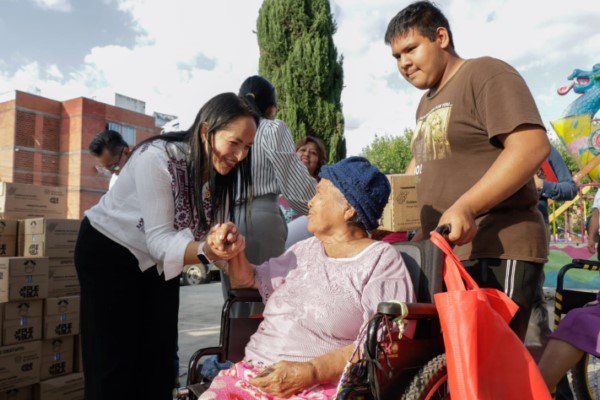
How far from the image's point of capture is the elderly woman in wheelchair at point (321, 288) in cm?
150

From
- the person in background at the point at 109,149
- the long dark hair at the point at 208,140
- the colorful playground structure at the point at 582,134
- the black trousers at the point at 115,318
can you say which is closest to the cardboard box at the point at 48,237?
the person in background at the point at 109,149

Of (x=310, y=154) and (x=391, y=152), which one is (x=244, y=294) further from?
(x=391, y=152)

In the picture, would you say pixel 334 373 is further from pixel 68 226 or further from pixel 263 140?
pixel 68 226

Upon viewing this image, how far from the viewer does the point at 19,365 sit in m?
3.31

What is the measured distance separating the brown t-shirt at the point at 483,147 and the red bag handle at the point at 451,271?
0.23 meters

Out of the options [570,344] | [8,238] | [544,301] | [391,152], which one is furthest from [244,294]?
[391,152]

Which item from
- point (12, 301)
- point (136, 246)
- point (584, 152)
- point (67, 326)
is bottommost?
point (67, 326)

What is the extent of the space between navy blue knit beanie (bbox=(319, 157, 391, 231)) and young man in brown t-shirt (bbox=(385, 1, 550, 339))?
0.20 metres

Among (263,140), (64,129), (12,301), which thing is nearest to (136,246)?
(263,140)

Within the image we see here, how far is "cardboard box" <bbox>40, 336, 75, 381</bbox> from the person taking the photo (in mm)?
3510

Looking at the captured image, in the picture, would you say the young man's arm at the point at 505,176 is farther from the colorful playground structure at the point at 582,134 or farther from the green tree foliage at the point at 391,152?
the green tree foliage at the point at 391,152

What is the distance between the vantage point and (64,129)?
25859 millimetres

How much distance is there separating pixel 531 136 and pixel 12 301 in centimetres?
333

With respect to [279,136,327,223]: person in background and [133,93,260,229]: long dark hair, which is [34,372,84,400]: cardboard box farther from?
[133,93,260,229]: long dark hair
